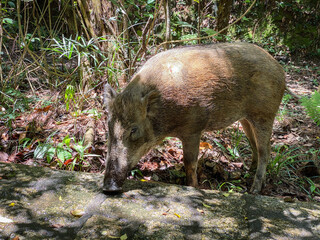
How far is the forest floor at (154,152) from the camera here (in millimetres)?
4148

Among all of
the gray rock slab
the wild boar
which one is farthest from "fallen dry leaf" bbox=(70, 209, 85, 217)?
the wild boar

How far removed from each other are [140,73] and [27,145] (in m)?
1.98

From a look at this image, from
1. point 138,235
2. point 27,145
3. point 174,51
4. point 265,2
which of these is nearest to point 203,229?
point 138,235

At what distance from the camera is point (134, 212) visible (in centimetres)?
266

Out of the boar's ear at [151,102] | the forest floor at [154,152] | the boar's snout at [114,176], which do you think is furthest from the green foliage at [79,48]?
the boar's snout at [114,176]

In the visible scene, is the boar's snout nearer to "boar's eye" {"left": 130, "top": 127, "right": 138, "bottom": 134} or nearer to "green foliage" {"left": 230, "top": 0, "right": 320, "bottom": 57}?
"boar's eye" {"left": 130, "top": 127, "right": 138, "bottom": 134}

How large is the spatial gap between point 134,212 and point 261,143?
2311 mm

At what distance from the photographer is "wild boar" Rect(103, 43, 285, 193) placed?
3371mm

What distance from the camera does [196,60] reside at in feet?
12.5

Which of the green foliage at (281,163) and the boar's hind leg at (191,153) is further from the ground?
the boar's hind leg at (191,153)

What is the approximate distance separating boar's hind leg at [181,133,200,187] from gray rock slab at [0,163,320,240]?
0.58m

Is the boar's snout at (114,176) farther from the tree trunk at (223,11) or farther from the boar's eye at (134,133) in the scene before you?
the tree trunk at (223,11)

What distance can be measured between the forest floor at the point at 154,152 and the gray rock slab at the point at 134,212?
87 cm

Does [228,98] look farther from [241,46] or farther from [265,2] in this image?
[265,2]
